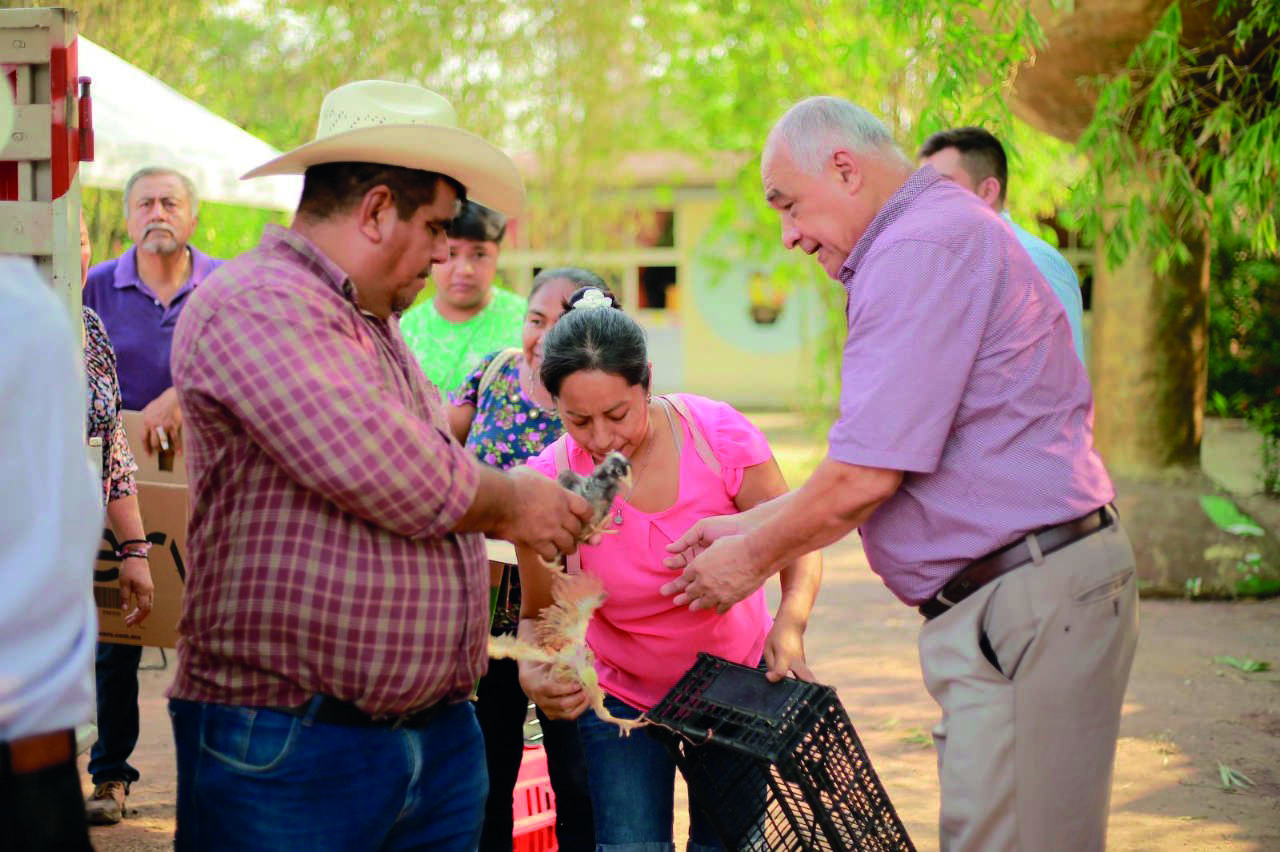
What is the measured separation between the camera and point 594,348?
3.46 m

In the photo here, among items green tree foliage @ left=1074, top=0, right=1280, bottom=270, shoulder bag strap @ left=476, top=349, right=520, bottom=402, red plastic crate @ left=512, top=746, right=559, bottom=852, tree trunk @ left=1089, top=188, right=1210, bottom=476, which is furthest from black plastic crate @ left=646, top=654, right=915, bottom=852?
tree trunk @ left=1089, top=188, right=1210, bottom=476

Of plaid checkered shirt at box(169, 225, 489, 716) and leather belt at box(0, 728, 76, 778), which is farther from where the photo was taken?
plaid checkered shirt at box(169, 225, 489, 716)

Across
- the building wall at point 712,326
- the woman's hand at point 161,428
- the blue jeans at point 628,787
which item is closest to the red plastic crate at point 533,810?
the blue jeans at point 628,787

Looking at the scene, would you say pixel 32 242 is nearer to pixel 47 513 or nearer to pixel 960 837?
pixel 47 513

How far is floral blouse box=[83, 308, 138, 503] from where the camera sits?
4.71 meters

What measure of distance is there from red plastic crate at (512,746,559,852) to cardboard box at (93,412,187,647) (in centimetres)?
150

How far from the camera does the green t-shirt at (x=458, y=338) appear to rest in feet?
19.3

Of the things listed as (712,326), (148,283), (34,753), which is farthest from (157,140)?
(712,326)

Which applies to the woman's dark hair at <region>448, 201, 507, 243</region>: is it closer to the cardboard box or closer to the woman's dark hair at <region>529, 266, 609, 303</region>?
the woman's dark hair at <region>529, 266, 609, 303</region>

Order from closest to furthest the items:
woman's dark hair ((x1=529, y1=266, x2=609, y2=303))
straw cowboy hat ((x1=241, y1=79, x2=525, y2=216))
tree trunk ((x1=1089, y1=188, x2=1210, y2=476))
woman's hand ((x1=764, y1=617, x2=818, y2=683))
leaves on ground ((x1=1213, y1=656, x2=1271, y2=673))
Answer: straw cowboy hat ((x1=241, y1=79, x2=525, y2=216))
woman's hand ((x1=764, y1=617, x2=818, y2=683))
woman's dark hair ((x1=529, y1=266, x2=609, y2=303))
leaves on ground ((x1=1213, y1=656, x2=1271, y2=673))
tree trunk ((x1=1089, y1=188, x2=1210, y2=476))

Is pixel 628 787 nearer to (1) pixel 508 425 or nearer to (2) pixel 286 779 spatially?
(2) pixel 286 779

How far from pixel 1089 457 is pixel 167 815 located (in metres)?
4.19

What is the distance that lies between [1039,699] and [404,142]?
1.81 meters

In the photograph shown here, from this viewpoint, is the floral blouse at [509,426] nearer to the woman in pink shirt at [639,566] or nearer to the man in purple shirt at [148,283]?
the woman in pink shirt at [639,566]
